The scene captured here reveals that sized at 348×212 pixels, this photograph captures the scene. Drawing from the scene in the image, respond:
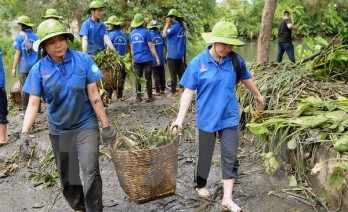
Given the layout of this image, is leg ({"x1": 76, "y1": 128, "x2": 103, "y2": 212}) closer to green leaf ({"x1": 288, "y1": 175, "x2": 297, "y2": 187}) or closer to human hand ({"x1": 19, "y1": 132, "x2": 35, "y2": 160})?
human hand ({"x1": 19, "y1": 132, "x2": 35, "y2": 160})

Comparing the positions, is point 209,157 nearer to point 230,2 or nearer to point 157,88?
point 157,88

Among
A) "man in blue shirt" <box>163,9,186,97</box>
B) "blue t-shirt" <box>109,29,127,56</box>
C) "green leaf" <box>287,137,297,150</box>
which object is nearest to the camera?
"green leaf" <box>287,137,297,150</box>

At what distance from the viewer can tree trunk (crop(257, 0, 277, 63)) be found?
20.8ft

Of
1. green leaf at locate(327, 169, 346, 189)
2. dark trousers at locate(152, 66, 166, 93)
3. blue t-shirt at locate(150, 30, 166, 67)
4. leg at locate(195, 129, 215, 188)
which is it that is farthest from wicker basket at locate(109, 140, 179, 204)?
dark trousers at locate(152, 66, 166, 93)

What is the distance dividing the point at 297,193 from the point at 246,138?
168 cm

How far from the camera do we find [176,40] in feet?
25.9

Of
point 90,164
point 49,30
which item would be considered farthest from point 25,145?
point 49,30

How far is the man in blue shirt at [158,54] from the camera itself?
8.20m

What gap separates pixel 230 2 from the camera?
1806 inches

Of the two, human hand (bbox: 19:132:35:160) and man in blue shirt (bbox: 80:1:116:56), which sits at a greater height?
man in blue shirt (bbox: 80:1:116:56)

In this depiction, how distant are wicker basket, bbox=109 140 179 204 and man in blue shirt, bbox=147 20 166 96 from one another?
14.9 ft

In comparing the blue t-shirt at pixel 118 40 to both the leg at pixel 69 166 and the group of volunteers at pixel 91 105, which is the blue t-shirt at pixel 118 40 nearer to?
the group of volunteers at pixel 91 105

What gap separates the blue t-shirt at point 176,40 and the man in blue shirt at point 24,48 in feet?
8.37

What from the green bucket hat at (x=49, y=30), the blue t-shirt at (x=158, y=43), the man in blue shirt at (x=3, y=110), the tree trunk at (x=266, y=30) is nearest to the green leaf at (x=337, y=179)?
the green bucket hat at (x=49, y=30)
